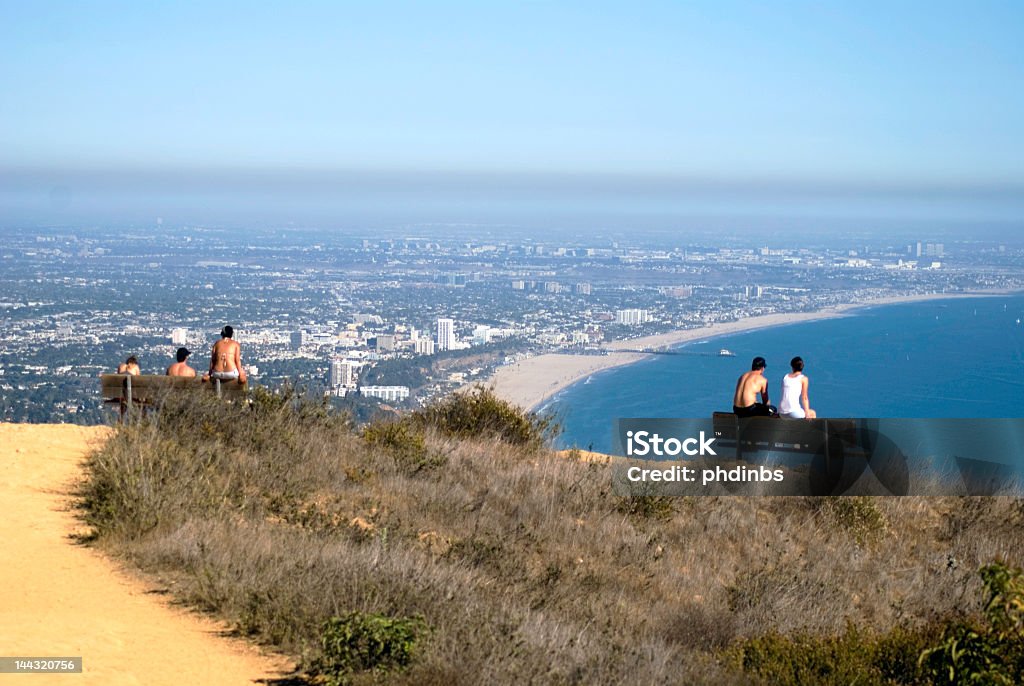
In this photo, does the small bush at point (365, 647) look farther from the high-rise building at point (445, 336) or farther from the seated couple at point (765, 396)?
the high-rise building at point (445, 336)

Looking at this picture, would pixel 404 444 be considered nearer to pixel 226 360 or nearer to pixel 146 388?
pixel 226 360

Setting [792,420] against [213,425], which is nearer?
[213,425]

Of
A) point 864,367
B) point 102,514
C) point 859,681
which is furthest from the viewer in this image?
point 864,367

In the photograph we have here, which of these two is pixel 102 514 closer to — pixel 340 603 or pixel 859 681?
pixel 340 603

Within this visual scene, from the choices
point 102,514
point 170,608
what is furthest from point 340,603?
point 102,514

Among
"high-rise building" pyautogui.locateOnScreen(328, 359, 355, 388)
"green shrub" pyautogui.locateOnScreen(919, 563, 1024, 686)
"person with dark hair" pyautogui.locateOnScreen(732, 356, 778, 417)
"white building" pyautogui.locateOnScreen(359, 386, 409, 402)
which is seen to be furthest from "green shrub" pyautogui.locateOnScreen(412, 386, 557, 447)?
"high-rise building" pyautogui.locateOnScreen(328, 359, 355, 388)

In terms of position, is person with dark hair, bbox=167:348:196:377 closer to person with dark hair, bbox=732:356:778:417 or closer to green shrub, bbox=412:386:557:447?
green shrub, bbox=412:386:557:447
